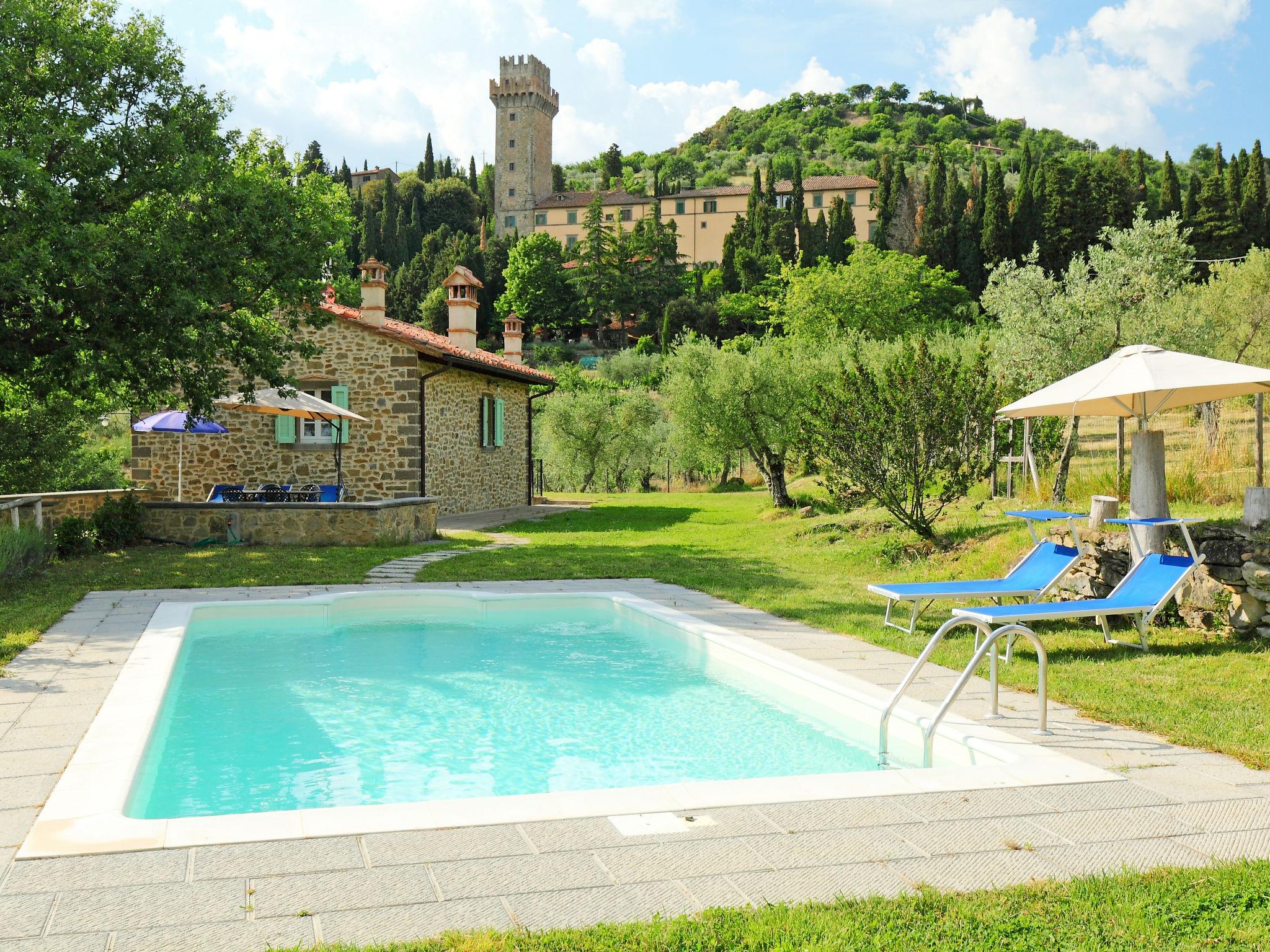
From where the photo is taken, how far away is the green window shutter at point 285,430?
1728cm

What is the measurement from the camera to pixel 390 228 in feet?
246

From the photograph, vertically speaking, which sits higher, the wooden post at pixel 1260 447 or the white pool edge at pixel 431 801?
the wooden post at pixel 1260 447

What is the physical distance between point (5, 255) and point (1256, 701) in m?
11.5

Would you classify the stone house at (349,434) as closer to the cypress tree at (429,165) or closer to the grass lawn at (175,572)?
the grass lawn at (175,572)

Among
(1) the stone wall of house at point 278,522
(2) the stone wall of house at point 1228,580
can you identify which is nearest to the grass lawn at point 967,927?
(2) the stone wall of house at point 1228,580

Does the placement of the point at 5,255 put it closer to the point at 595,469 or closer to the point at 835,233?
the point at 595,469

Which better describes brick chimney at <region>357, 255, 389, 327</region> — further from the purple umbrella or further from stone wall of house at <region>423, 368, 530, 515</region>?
the purple umbrella

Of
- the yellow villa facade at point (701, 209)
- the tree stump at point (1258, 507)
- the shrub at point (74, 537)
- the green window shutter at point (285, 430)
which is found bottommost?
the shrub at point (74, 537)

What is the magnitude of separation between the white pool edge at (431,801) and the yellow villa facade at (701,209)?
256 ft

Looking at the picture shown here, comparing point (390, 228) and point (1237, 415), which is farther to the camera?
point (390, 228)

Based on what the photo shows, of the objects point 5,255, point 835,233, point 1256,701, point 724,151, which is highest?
point 724,151

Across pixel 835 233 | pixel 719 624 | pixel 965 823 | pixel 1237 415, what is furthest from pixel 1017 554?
pixel 835 233

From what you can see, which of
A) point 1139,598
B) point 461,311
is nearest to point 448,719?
point 1139,598

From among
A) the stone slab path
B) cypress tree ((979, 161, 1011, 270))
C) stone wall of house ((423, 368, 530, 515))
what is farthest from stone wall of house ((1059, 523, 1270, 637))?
cypress tree ((979, 161, 1011, 270))
